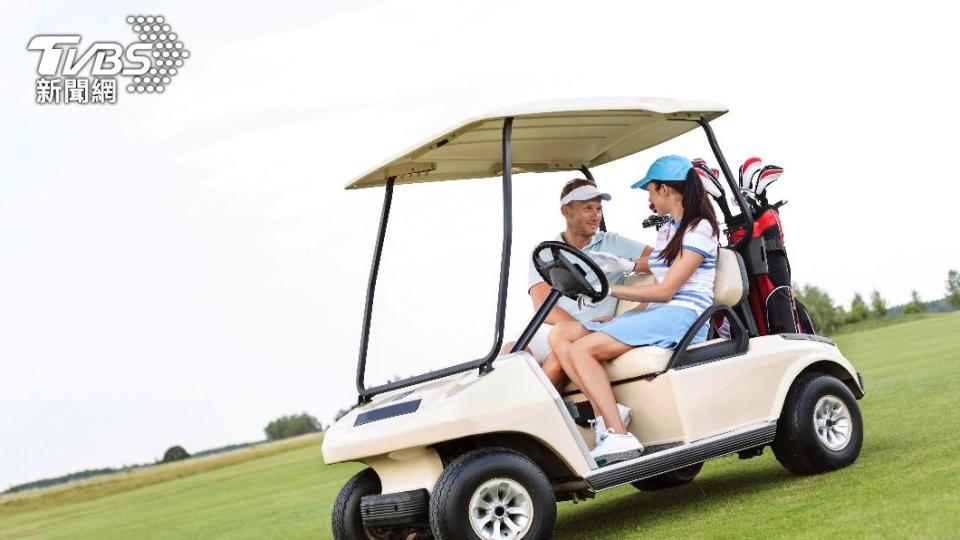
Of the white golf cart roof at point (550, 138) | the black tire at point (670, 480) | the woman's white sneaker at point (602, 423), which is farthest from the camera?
the black tire at point (670, 480)

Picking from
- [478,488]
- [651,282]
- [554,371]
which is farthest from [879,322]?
[478,488]

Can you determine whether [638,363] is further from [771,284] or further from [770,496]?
[771,284]

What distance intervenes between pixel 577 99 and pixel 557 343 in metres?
1.25

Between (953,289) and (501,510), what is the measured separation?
58.6 feet

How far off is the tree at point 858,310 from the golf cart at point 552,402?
56.4ft

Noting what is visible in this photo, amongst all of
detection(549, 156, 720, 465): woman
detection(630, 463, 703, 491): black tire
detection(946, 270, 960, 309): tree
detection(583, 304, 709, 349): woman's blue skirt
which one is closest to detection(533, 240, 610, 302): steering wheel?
detection(549, 156, 720, 465): woman

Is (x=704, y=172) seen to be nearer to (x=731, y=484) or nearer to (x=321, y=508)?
(x=731, y=484)

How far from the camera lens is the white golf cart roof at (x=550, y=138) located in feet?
19.8

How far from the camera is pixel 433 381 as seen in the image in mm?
6176

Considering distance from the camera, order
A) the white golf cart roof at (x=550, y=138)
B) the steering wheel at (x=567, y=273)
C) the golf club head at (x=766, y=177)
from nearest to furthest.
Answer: the steering wheel at (x=567, y=273) < the white golf cart roof at (x=550, y=138) < the golf club head at (x=766, y=177)

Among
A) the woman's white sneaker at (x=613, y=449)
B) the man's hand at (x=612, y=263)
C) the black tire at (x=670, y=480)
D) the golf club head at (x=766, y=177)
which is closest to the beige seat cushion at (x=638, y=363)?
the woman's white sneaker at (x=613, y=449)

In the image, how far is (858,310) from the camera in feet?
77.7

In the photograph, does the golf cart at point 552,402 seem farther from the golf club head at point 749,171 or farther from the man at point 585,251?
the golf club head at point 749,171

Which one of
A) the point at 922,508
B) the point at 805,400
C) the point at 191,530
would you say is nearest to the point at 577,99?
the point at 805,400
